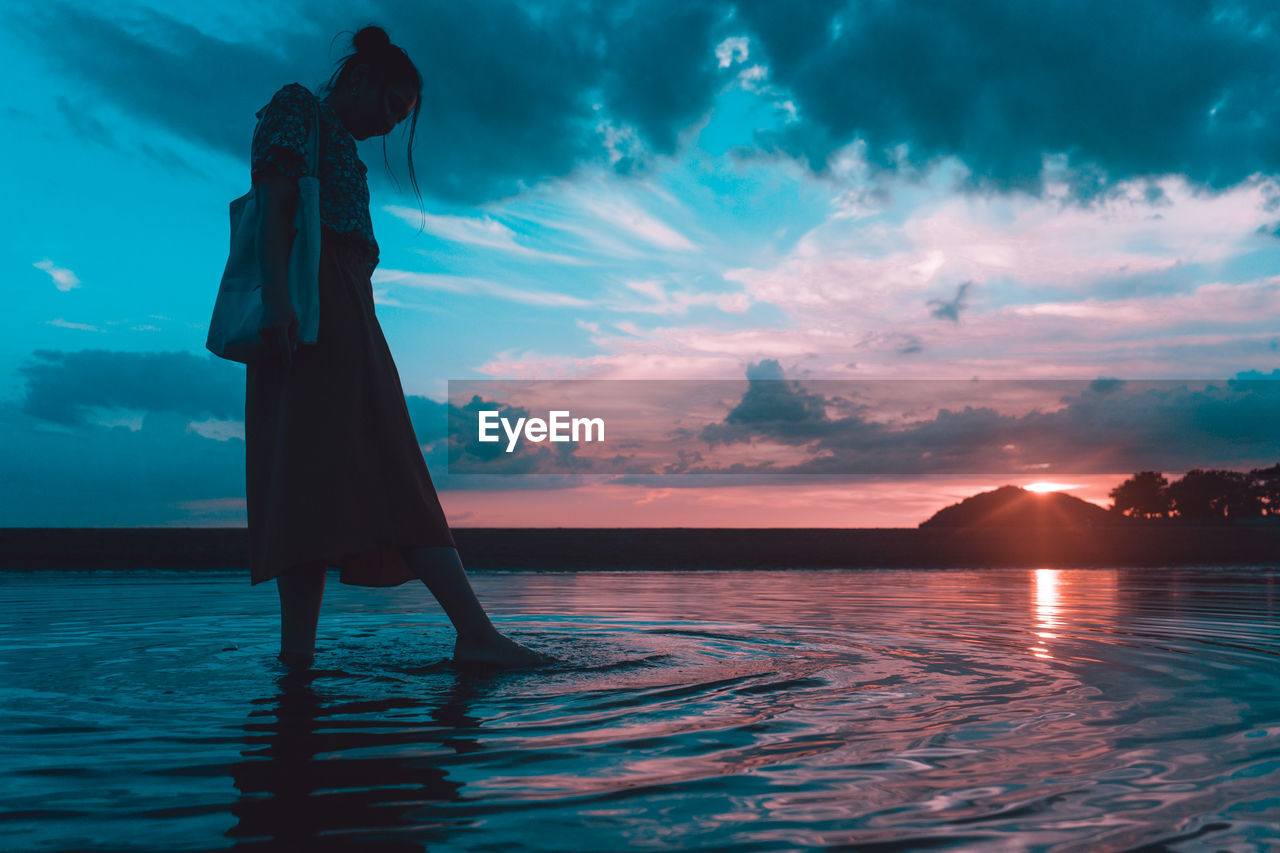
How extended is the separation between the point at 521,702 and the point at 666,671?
2.24 ft

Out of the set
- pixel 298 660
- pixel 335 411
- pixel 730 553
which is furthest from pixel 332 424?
pixel 730 553

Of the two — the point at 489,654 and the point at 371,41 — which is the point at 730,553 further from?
the point at 371,41

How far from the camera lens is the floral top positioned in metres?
2.92

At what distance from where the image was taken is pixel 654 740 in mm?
2143

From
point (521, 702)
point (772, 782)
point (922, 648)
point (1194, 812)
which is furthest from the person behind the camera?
point (922, 648)

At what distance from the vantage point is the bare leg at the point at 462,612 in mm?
3191

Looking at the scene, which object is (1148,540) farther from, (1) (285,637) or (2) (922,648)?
(1) (285,637)

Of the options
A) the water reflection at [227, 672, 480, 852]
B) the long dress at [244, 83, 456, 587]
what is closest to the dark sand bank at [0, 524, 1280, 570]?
the long dress at [244, 83, 456, 587]

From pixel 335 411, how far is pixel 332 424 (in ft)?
0.15

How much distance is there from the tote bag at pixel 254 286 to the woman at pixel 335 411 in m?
0.04

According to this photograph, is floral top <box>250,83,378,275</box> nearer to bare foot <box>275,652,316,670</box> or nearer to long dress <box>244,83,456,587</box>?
long dress <box>244,83,456,587</box>

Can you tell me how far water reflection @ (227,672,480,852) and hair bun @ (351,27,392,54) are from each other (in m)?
2.20

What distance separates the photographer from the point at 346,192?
10.4ft

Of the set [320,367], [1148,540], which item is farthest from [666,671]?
[1148,540]
